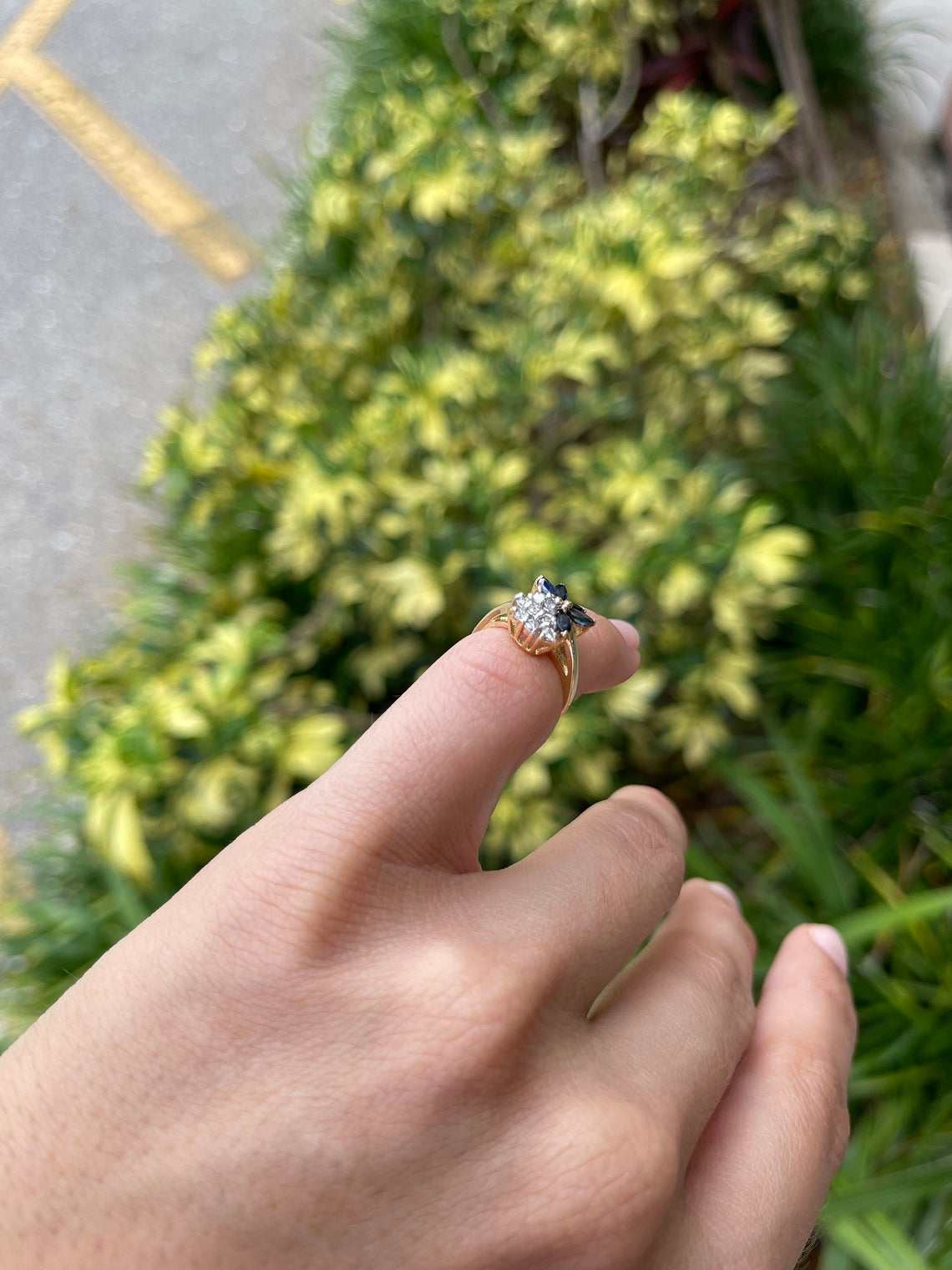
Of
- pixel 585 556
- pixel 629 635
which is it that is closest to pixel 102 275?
pixel 585 556

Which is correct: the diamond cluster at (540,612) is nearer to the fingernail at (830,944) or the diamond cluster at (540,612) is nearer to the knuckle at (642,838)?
the knuckle at (642,838)

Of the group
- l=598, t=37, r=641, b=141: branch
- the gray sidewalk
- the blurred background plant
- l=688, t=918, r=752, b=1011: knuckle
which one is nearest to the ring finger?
l=688, t=918, r=752, b=1011: knuckle

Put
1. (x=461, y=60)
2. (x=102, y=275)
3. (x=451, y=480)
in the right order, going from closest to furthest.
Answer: (x=451, y=480), (x=461, y=60), (x=102, y=275)

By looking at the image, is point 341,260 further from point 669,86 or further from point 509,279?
point 669,86

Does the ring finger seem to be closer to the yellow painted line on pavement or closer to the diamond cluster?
the diamond cluster

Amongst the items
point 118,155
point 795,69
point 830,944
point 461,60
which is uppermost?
point 118,155

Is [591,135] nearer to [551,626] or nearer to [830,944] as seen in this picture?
[551,626]

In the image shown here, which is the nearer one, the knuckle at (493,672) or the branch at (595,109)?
the knuckle at (493,672)

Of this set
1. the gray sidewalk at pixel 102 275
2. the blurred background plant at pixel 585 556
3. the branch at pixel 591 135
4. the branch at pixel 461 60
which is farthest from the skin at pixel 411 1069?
the branch at pixel 461 60
